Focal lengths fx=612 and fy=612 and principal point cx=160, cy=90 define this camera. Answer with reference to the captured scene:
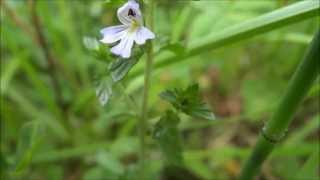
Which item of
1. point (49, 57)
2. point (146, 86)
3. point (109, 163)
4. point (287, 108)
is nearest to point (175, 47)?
point (146, 86)

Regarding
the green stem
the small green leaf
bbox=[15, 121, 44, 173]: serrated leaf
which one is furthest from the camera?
bbox=[15, 121, 44, 173]: serrated leaf

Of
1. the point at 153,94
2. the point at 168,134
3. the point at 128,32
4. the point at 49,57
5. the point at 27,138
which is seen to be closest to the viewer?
the point at 128,32

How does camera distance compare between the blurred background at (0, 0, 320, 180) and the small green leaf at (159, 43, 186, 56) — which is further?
the blurred background at (0, 0, 320, 180)

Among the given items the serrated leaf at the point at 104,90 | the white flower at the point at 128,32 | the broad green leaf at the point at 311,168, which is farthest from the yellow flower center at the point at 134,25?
the broad green leaf at the point at 311,168

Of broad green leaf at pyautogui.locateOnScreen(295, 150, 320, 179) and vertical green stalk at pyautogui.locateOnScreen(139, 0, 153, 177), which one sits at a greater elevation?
vertical green stalk at pyautogui.locateOnScreen(139, 0, 153, 177)

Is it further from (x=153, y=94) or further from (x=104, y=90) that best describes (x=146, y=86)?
(x=153, y=94)

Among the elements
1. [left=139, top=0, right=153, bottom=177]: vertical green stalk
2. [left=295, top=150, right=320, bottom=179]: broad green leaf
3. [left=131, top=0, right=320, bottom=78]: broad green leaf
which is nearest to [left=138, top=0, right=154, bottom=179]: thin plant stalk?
[left=139, top=0, right=153, bottom=177]: vertical green stalk

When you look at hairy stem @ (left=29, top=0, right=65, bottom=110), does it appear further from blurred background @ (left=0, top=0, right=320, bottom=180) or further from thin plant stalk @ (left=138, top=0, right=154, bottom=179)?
thin plant stalk @ (left=138, top=0, right=154, bottom=179)
